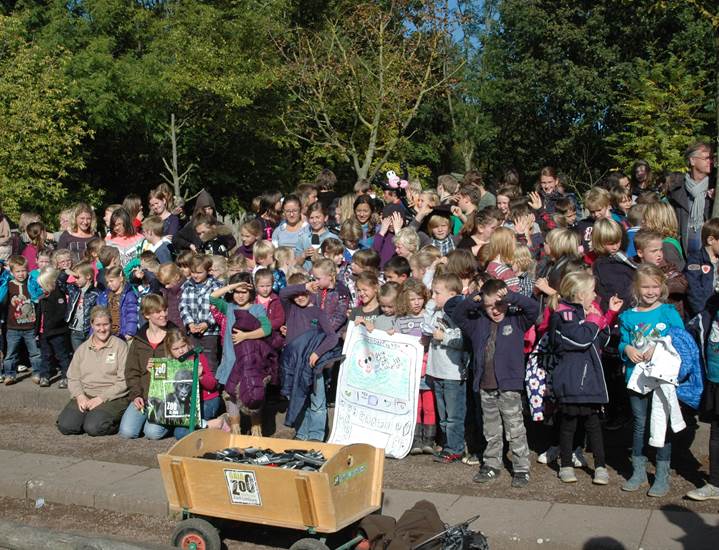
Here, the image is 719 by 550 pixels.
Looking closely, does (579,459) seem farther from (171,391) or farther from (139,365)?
(139,365)

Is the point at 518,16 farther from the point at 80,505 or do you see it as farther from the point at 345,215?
the point at 80,505

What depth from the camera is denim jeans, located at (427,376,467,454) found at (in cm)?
868

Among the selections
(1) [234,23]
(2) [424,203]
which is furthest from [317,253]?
(1) [234,23]

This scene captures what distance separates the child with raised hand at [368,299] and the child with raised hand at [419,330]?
0.26 m

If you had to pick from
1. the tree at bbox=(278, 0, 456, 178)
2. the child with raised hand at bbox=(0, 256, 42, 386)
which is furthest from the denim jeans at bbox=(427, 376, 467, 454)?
the tree at bbox=(278, 0, 456, 178)

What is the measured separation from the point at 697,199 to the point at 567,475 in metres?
4.18

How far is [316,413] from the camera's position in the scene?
9.22 meters

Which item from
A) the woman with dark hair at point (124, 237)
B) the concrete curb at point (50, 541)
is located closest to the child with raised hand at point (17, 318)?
the woman with dark hair at point (124, 237)

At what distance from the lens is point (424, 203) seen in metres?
11.0

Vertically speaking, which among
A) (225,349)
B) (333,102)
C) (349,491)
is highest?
(333,102)

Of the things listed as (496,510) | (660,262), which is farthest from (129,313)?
(660,262)

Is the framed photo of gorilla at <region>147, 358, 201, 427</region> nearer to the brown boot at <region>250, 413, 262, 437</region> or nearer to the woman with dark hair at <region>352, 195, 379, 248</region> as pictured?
the brown boot at <region>250, 413, 262, 437</region>

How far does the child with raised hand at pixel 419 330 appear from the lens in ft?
29.2

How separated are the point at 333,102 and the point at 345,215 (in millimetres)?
20285
